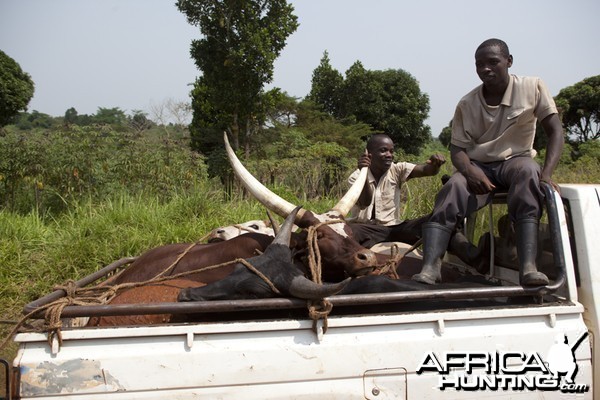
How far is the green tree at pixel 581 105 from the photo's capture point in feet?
74.9

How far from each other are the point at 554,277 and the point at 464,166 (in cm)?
79

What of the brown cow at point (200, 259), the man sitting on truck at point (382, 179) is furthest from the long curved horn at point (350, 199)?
the brown cow at point (200, 259)

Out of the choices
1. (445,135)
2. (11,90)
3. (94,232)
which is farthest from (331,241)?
(445,135)

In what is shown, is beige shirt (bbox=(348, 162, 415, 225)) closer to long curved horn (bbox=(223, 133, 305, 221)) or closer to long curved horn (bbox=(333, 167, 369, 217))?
long curved horn (bbox=(333, 167, 369, 217))

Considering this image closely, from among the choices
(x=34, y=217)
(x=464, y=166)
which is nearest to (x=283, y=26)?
(x=34, y=217)

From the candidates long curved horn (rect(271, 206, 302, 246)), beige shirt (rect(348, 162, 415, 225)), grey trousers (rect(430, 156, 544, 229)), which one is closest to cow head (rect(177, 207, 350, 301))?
long curved horn (rect(271, 206, 302, 246))

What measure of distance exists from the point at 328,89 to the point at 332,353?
970 inches

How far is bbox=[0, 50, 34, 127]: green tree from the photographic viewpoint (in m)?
16.0

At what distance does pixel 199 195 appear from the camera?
7203mm

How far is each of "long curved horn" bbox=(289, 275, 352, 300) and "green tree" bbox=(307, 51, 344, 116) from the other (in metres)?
23.9

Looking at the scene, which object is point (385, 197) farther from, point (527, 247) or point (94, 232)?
point (94, 232)

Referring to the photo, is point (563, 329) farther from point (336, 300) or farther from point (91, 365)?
point (91, 365)

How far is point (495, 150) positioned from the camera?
9.89ft

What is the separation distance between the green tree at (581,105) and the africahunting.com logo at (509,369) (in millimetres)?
23475
